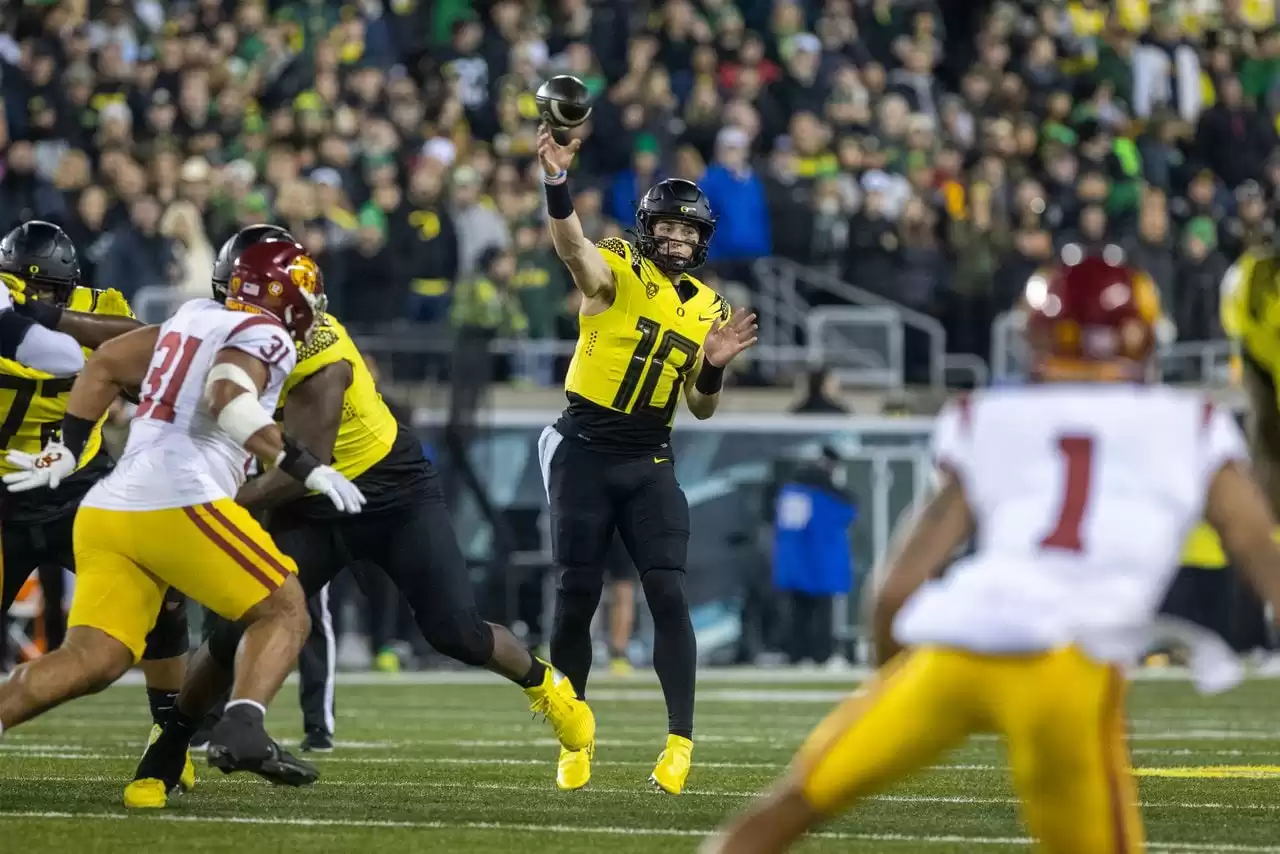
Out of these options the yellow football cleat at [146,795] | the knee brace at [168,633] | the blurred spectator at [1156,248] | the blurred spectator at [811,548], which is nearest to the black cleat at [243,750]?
the yellow football cleat at [146,795]

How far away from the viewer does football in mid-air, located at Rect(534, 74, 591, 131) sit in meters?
7.37

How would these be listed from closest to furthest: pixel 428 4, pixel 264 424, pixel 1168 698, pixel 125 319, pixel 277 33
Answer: pixel 264 424 < pixel 125 319 < pixel 1168 698 < pixel 277 33 < pixel 428 4

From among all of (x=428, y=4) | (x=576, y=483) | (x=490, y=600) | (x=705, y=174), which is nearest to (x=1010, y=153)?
(x=705, y=174)

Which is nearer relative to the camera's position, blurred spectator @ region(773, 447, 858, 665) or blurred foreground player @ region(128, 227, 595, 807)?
blurred foreground player @ region(128, 227, 595, 807)

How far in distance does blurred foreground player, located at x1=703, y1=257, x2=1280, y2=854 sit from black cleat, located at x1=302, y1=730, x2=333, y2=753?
16.4 feet

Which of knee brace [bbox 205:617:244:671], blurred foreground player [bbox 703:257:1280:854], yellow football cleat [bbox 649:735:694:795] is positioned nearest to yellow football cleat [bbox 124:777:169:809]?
knee brace [bbox 205:617:244:671]

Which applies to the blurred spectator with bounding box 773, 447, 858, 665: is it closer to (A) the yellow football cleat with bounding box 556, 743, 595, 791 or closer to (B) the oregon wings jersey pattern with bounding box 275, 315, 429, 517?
(B) the oregon wings jersey pattern with bounding box 275, 315, 429, 517

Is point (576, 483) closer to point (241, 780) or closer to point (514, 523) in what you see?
point (241, 780)

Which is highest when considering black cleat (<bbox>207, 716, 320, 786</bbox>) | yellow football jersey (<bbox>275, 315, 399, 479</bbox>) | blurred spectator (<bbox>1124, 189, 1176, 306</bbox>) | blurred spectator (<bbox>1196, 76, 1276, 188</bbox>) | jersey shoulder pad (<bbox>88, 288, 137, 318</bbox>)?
blurred spectator (<bbox>1196, 76, 1276, 188</bbox>)

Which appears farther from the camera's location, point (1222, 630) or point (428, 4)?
point (428, 4)

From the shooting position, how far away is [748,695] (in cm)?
1248

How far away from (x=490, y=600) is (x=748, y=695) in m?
3.00

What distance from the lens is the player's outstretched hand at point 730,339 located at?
7.54 metres

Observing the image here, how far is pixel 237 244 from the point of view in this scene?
257 inches
